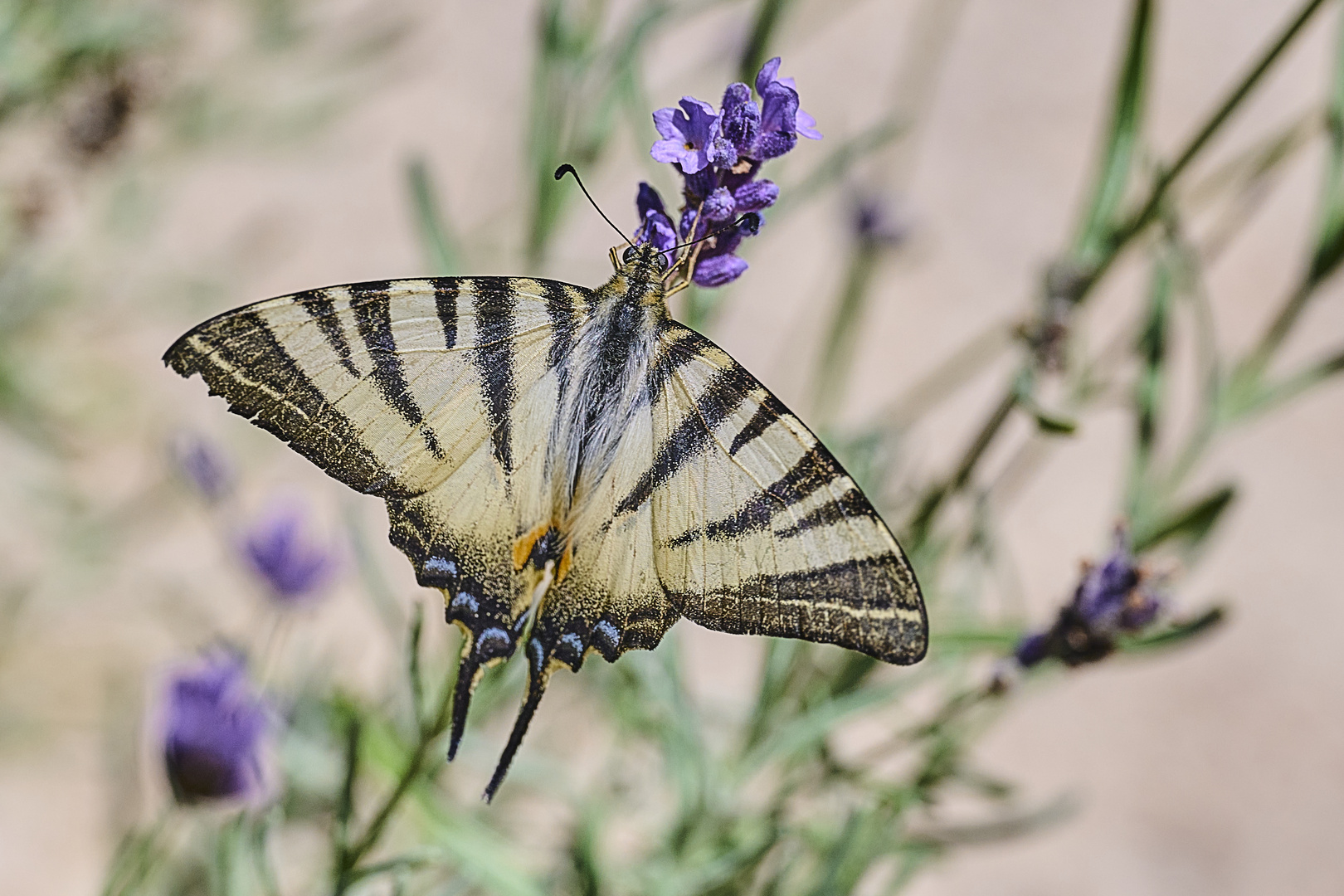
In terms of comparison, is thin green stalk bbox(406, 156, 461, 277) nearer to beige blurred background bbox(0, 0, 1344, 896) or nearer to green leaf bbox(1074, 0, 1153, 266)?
beige blurred background bbox(0, 0, 1344, 896)

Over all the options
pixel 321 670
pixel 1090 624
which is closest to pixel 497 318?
pixel 1090 624

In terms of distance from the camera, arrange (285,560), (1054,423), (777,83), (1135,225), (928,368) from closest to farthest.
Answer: (777,83) < (1054,423) < (1135,225) < (285,560) < (928,368)

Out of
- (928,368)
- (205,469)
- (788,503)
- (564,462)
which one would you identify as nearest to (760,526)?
(788,503)

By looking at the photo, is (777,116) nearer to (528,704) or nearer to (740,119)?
(740,119)

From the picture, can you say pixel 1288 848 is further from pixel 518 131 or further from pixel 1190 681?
pixel 518 131

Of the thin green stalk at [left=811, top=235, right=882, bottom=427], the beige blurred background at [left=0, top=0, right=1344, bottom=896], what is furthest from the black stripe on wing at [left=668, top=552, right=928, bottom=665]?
the beige blurred background at [left=0, top=0, right=1344, bottom=896]

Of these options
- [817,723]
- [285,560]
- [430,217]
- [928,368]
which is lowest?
[817,723]

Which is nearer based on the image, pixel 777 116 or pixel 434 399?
pixel 777 116
